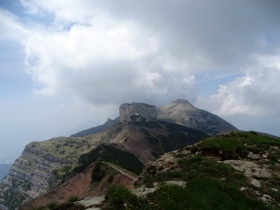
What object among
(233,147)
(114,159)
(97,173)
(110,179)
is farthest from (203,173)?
(114,159)

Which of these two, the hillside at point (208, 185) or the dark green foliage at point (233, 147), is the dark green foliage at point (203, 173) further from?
the dark green foliage at point (233, 147)

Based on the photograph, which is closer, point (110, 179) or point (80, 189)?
point (110, 179)

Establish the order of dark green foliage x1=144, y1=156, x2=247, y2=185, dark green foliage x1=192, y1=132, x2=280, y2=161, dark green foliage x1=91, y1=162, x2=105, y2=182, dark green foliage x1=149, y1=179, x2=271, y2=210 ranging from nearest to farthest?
dark green foliage x1=149, y1=179, x2=271, y2=210
dark green foliage x1=144, y1=156, x2=247, y2=185
dark green foliage x1=192, y1=132, x2=280, y2=161
dark green foliage x1=91, y1=162, x2=105, y2=182

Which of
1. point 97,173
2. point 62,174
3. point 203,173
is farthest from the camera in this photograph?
point 62,174

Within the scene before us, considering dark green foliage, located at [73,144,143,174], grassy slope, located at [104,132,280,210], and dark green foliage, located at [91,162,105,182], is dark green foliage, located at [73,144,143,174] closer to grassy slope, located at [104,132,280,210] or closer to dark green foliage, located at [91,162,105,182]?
dark green foliage, located at [91,162,105,182]

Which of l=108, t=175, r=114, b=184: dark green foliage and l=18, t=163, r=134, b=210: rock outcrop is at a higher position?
l=108, t=175, r=114, b=184: dark green foliage

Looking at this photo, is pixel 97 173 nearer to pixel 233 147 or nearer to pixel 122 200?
pixel 233 147

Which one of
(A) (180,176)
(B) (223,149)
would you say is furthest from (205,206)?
(B) (223,149)

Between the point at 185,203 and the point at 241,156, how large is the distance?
13.2 m

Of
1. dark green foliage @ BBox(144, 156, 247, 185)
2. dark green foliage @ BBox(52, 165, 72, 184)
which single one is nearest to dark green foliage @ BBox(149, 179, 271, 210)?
dark green foliage @ BBox(144, 156, 247, 185)

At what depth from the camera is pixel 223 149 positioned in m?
21.6

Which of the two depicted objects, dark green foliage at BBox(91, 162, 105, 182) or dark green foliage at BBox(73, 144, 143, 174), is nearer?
dark green foliage at BBox(91, 162, 105, 182)

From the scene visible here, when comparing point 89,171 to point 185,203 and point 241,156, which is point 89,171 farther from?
point 185,203

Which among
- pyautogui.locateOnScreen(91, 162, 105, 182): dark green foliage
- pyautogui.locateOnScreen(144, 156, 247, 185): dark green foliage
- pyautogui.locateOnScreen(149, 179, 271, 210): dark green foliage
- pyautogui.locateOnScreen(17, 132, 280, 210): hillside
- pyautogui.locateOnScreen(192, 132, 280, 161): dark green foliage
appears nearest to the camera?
pyautogui.locateOnScreen(149, 179, 271, 210): dark green foliage
